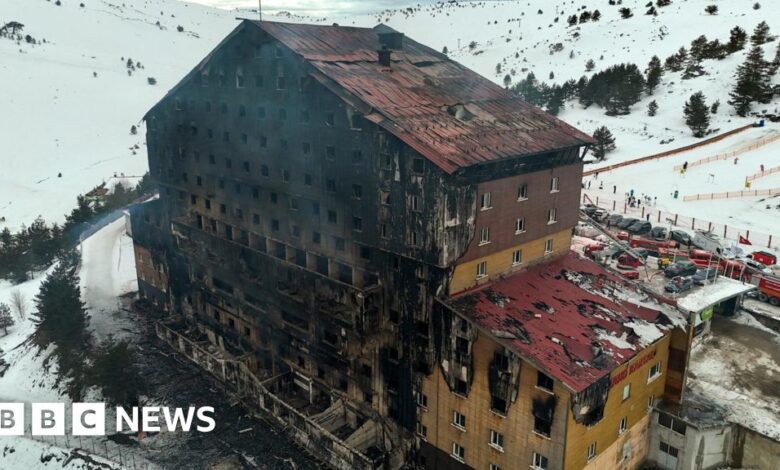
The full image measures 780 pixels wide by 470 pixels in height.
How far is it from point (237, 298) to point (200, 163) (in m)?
11.0

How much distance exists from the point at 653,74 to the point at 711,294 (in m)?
77.9

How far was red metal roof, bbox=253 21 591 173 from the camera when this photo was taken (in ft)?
104

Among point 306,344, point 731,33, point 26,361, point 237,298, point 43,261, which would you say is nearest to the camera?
point 306,344

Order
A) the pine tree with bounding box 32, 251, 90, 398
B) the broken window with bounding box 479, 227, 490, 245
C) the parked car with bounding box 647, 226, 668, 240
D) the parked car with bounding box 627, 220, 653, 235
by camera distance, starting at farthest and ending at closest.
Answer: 1. the parked car with bounding box 627, 220, 653, 235
2. the parked car with bounding box 647, 226, 668, 240
3. the pine tree with bounding box 32, 251, 90, 398
4. the broken window with bounding box 479, 227, 490, 245

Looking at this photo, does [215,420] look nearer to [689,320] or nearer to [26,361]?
[26,361]

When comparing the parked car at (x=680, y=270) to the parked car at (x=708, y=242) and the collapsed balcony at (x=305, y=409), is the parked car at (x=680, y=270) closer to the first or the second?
the parked car at (x=708, y=242)

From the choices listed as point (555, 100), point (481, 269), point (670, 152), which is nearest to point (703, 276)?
point (481, 269)

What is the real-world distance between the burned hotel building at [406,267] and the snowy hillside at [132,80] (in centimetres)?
6032

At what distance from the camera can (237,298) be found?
4484 cm

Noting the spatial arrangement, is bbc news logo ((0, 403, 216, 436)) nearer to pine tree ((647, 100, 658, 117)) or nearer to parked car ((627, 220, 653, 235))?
parked car ((627, 220, 653, 235))

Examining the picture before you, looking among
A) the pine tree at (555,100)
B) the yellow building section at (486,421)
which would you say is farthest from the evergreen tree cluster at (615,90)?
the yellow building section at (486,421)

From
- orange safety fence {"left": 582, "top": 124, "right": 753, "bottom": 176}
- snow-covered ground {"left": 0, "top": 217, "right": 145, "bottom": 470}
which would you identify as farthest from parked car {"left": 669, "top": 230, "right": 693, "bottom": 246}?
snow-covered ground {"left": 0, "top": 217, "right": 145, "bottom": 470}

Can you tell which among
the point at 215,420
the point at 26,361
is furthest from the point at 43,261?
the point at 215,420

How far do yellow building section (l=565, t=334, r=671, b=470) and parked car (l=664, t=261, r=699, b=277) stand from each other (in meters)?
18.7
